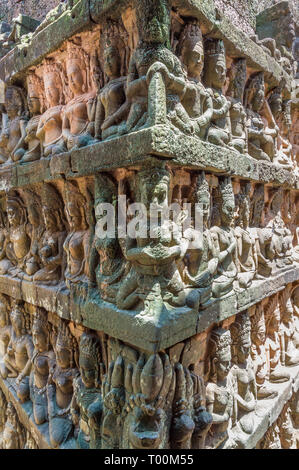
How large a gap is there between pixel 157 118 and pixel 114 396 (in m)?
2.10

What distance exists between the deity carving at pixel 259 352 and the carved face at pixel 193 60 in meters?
2.64

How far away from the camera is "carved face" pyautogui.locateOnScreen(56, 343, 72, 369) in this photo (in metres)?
3.11

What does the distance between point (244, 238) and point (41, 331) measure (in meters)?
2.50

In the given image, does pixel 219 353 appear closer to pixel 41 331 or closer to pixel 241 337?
pixel 241 337

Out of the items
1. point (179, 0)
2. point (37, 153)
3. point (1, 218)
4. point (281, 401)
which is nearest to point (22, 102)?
point (37, 153)

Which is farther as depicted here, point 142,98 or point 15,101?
point 15,101

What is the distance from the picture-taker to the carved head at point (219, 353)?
9.66 feet

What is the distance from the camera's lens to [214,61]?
286cm

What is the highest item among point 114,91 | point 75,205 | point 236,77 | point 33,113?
point 236,77

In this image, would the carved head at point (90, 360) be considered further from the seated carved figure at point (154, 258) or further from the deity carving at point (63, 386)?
the seated carved figure at point (154, 258)

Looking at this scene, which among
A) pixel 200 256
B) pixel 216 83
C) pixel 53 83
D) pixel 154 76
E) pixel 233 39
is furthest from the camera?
pixel 53 83

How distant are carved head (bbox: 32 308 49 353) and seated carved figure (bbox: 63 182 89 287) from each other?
0.77 m

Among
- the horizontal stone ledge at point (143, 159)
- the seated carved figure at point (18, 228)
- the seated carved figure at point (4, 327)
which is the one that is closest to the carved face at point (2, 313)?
the seated carved figure at point (4, 327)

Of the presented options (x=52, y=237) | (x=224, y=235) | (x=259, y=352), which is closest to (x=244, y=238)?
(x=224, y=235)
